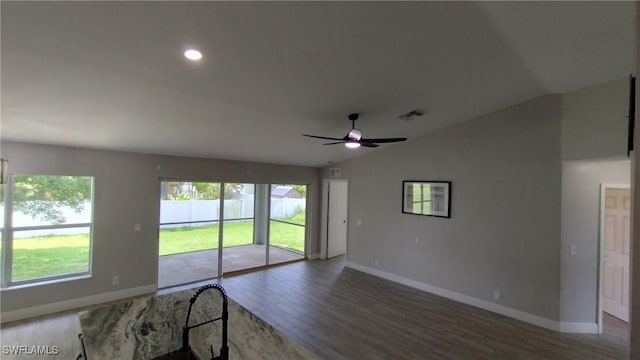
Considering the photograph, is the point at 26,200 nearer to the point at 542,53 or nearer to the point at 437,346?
the point at 437,346

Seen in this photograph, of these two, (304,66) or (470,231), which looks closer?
(304,66)

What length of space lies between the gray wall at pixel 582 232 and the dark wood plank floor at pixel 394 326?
39 centimetres

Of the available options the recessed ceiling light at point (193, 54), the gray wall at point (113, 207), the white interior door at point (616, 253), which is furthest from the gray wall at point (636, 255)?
the gray wall at point (113, 207)

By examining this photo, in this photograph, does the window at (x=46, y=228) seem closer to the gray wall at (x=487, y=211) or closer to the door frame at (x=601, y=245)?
the gray wall at (x=487, y=211)

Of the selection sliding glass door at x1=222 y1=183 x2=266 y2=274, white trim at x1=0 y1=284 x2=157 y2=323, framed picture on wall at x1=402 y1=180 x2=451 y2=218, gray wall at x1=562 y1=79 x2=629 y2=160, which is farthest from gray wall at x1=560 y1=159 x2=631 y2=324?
white trim at x1=0 y1=284 x2=157 y2=323

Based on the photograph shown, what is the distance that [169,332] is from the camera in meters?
2.04

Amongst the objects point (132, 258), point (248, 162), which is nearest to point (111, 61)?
point (132, 258)

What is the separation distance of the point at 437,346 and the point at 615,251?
313 centimetres

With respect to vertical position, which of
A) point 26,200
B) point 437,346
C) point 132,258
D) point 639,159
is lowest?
point 437,346

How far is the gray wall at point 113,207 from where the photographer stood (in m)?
4.30

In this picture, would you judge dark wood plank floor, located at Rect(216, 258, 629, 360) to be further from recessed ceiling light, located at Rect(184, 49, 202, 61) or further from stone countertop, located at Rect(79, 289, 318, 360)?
recessed ceiling light, located at Rect(184, 49, 202, 61)

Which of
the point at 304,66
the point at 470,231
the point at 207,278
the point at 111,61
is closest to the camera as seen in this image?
the point at 111,61

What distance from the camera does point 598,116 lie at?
12.3 ft

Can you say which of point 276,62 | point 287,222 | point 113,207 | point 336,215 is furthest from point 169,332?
point 336,215
